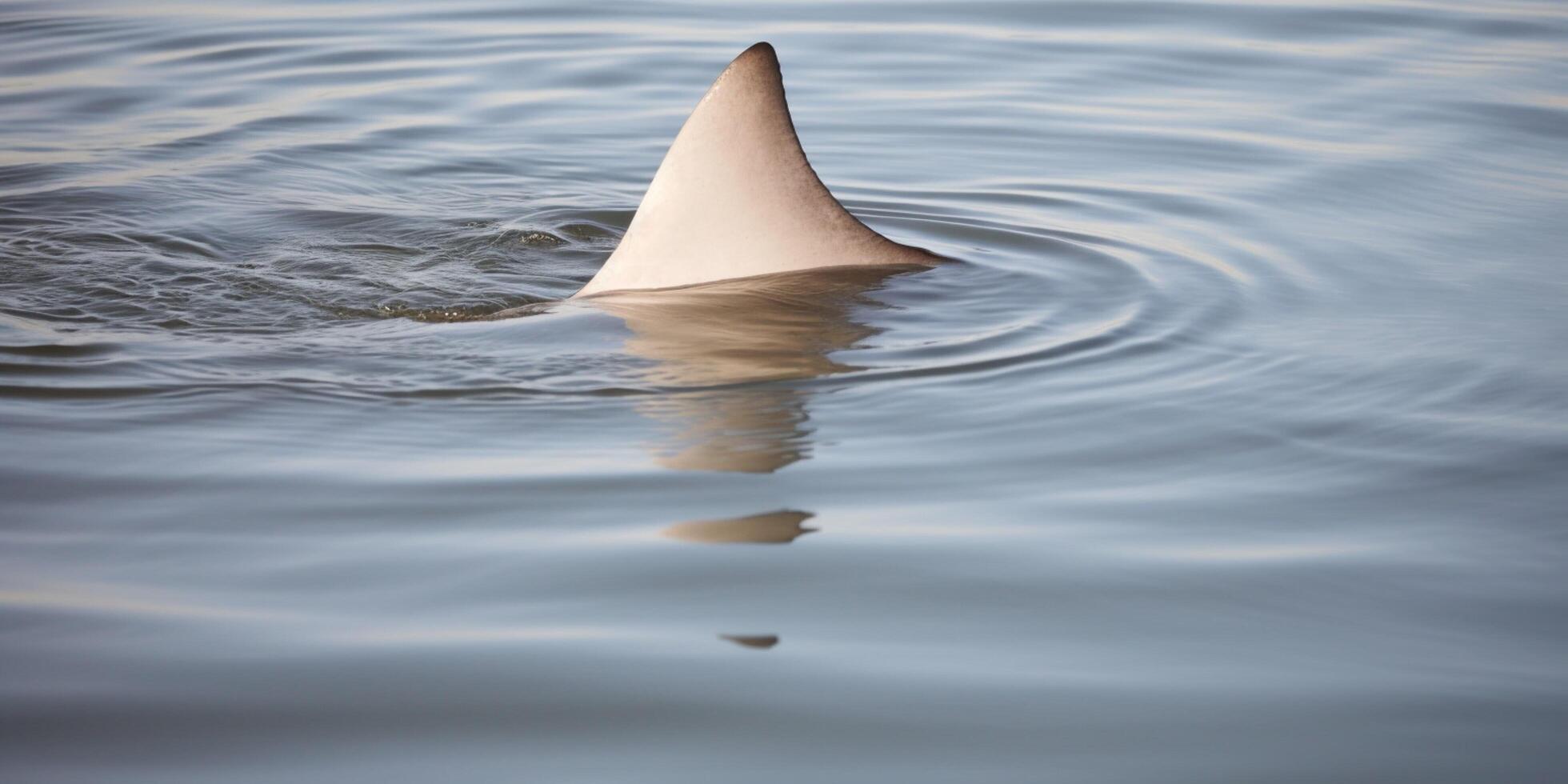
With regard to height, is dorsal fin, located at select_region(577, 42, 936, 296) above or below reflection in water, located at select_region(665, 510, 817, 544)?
above

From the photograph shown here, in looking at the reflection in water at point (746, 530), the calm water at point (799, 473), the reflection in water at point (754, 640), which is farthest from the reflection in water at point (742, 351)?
the reflection in water at point (754, 640)

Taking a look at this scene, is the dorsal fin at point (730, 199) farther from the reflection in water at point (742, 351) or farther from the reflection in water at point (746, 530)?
the reflection in water at point (746, 530)

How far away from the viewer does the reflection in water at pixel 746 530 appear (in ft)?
8.86

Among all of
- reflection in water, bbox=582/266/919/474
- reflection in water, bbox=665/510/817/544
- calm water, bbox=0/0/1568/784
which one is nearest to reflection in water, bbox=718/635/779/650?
calm water, bbox=0/0/1568/784

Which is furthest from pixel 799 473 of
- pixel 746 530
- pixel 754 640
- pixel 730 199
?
pixel 730 199

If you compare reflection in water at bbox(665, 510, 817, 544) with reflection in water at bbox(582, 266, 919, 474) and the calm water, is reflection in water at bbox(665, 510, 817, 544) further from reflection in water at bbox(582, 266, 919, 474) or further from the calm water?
reflection in water at bbox(582, 266, 919, 474)

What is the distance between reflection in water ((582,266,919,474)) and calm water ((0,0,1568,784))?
0.02m

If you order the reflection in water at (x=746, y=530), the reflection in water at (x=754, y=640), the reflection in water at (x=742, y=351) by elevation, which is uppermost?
the reflection in water at (x=742, y=351)

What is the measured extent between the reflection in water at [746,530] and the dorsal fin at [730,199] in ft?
5.27

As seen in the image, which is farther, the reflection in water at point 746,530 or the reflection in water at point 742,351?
the reflection in water at point 742,351

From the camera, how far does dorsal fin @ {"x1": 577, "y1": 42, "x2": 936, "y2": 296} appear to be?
4266mm

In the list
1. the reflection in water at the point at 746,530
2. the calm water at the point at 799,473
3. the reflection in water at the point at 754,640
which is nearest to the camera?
the calm water at the point at 799,473

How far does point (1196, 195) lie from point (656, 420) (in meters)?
3.29

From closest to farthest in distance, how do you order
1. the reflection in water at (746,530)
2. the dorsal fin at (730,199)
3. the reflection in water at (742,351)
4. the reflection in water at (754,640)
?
the reflection in water at (754,640), the reflection in water at (746,530), the reflection in water at (742,351), the dorsal fin at (730,199)
